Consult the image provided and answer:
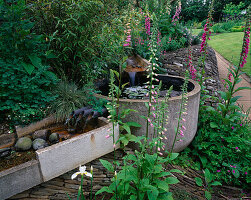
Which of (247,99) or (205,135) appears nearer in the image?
(205,135)

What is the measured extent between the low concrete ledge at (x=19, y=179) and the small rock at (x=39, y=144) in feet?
1.26

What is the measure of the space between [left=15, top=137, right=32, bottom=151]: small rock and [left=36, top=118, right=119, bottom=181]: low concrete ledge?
17.2 inches

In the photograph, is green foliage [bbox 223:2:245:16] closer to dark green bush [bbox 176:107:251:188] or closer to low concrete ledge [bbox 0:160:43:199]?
dark green bush [bbox 176:107:251:188]

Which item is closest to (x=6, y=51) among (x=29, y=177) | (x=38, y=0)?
(x=38, y=0)

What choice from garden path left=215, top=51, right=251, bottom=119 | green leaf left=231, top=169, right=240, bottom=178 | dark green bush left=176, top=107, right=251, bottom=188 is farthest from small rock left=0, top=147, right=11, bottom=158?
garden path left=215, top=51, right=251, bottom=119

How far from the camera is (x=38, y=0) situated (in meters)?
2.84

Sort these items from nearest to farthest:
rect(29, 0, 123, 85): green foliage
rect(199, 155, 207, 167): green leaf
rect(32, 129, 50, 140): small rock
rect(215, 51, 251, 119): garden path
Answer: rect(32, 129, 50, 140): small rock, rect(29, 0, 123, 85): green foliage, rect(199, 155, 207, 167): green leaf, rect(215, 51, 251, 119): garden path

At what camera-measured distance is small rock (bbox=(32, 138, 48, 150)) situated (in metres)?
2.29

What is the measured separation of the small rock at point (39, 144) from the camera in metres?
2.29

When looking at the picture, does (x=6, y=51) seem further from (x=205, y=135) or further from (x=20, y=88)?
(x=205, y=135)

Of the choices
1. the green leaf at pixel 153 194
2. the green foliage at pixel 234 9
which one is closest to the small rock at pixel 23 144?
the green leaf at pixel 153 194

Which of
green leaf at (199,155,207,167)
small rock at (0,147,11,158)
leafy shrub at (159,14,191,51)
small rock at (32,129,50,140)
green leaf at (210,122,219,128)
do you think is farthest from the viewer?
leafy shrub at (159,14,191,51)

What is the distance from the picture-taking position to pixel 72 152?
7.13ft

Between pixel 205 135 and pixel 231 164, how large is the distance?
549 millimetres
